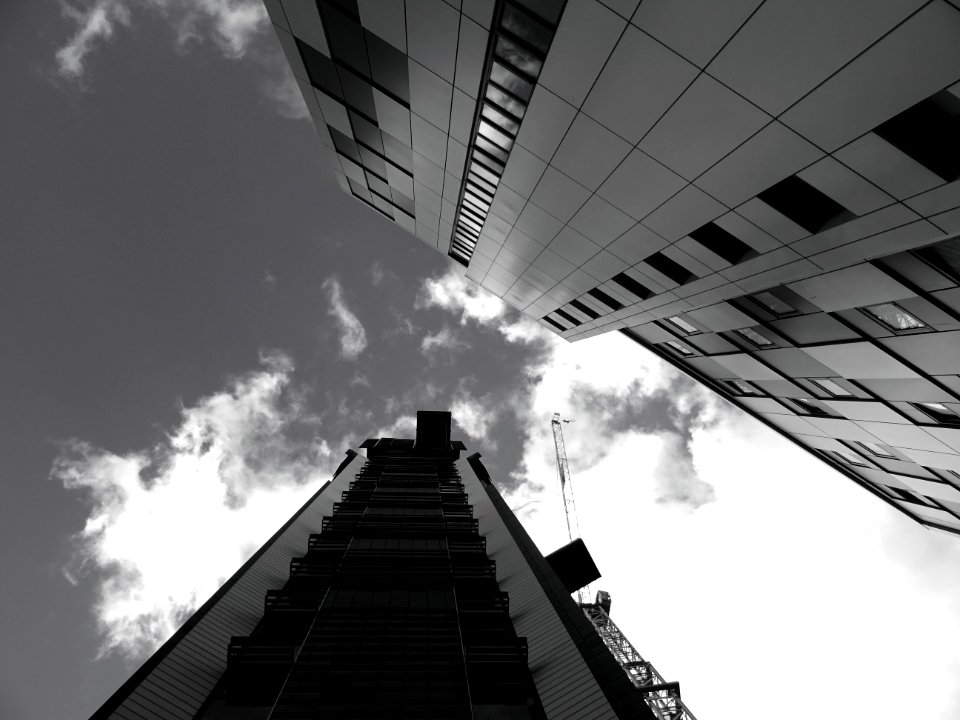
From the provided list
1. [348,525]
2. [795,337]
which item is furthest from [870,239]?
[348,525]

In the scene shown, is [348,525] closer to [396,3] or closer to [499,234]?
[499,234]

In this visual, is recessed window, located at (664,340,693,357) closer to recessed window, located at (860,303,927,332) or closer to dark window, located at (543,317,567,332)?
dark window, located at (543,317,567,332)

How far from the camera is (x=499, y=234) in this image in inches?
747

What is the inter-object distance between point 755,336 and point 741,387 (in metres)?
7.02

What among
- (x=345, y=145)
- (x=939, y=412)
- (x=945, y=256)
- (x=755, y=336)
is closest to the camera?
(x=945, y=256)

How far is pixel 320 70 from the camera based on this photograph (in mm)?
14656

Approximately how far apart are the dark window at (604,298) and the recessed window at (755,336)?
4948 millimetres

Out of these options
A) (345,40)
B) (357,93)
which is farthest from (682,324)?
(345,40)

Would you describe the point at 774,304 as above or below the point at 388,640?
above

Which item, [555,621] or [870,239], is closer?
[870,239]

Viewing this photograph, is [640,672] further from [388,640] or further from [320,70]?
[320,70]

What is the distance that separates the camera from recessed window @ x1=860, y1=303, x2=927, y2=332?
1074 centimetres

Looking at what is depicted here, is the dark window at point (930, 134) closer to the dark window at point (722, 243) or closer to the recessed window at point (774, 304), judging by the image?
the dark window at point (722, 243)

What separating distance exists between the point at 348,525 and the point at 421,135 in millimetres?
18917
